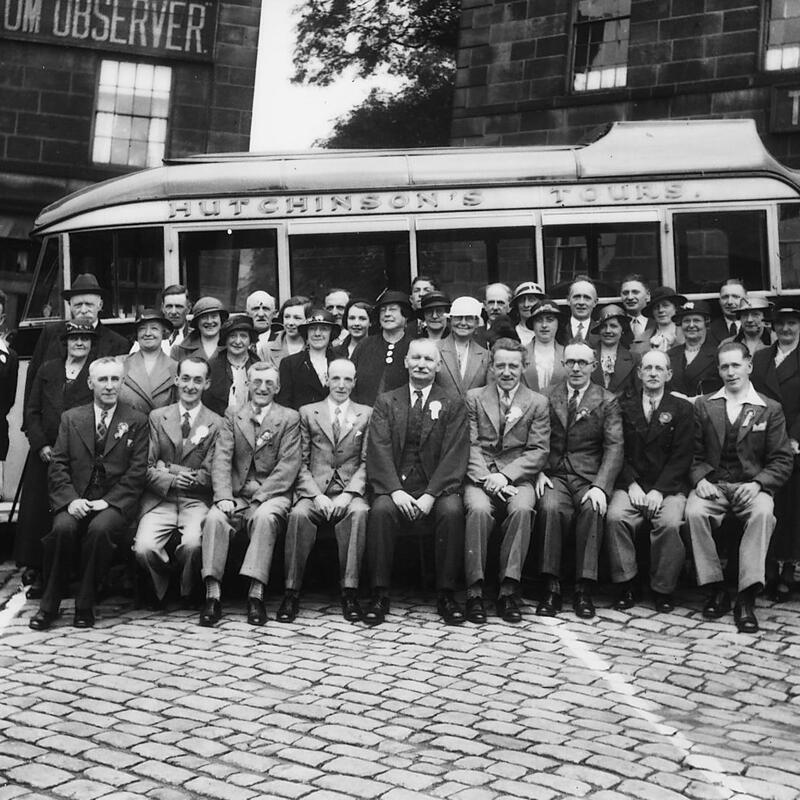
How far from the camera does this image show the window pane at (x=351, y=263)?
10.7 m

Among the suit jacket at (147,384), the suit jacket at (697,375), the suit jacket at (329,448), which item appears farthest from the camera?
the suit jacket at (697,375)

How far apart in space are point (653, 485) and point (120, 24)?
14.8m

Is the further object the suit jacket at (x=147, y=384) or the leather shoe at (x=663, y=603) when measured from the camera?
the suit jacket at (x=147, y=384)

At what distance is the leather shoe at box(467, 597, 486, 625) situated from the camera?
7.15 metres

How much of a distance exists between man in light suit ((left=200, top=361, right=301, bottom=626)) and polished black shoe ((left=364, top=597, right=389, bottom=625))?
650 mm

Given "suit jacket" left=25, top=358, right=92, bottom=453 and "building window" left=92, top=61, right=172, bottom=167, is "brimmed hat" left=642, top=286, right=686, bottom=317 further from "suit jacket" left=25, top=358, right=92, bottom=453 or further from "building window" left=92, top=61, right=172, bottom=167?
"building window" left=92, top=61, right=172, bottom=167

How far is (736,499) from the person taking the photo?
7512 mm

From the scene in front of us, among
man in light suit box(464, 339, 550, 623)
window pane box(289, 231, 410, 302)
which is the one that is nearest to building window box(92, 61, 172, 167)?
window pane box(289, 231, 410, 302)

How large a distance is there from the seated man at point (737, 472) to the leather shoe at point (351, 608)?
7.35 feet

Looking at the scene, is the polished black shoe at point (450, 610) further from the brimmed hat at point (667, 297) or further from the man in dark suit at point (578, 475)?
the brimmed hat at point (667, 297)

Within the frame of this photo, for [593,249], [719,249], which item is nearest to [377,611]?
[593,249]

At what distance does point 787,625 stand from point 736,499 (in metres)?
0.86

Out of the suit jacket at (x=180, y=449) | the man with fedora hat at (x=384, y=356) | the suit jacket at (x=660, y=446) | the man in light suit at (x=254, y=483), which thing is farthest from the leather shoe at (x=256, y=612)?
the suit jacket at (x=660, y=446)

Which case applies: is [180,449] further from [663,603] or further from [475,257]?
[475,257]
